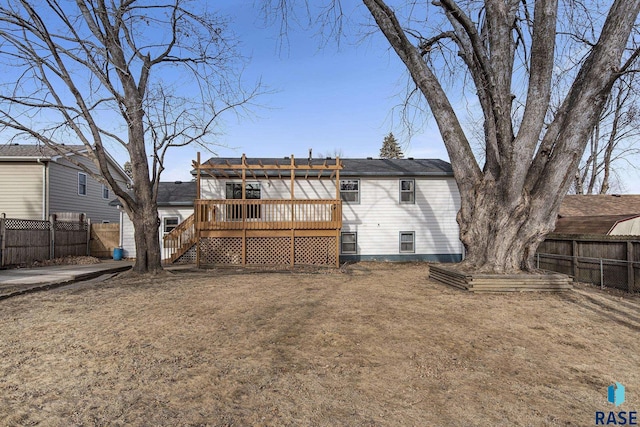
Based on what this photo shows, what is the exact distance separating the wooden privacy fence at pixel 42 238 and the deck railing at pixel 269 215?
257 inches

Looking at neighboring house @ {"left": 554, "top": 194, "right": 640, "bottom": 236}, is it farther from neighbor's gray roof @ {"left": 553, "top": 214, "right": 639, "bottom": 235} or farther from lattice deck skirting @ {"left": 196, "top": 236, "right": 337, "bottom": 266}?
lattice deck skirting @ {"left": 196, "top": 236, "right": 337, "bottom": 266}

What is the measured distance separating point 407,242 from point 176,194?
441 inches

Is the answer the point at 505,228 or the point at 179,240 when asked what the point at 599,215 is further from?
the point at 179,240

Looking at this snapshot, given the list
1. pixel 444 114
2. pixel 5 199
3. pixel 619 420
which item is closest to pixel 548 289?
pixel 444 114

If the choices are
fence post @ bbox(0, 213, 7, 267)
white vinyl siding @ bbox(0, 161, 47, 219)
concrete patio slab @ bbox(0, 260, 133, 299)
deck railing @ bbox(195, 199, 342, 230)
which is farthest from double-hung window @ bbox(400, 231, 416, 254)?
white vinyl siding @ bbox(0, 161, 47, 219)

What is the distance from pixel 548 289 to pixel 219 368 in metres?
7.36

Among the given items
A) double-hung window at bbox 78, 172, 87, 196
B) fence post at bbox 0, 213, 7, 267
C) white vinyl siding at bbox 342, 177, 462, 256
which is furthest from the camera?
double-hung window at bbox 78, 172, 87, 196

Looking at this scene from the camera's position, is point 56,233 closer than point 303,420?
No

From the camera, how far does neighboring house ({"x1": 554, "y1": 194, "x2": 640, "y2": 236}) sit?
10.5 meters

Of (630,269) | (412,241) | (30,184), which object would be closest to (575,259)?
(630,269)

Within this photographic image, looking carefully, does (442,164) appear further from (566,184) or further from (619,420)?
(619,420)

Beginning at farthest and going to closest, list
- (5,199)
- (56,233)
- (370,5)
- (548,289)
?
(5,199) < (56,233) < (370,5) < (548,289)

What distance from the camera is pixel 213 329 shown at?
4883 millimetres

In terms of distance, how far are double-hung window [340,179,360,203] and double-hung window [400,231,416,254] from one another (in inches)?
101
